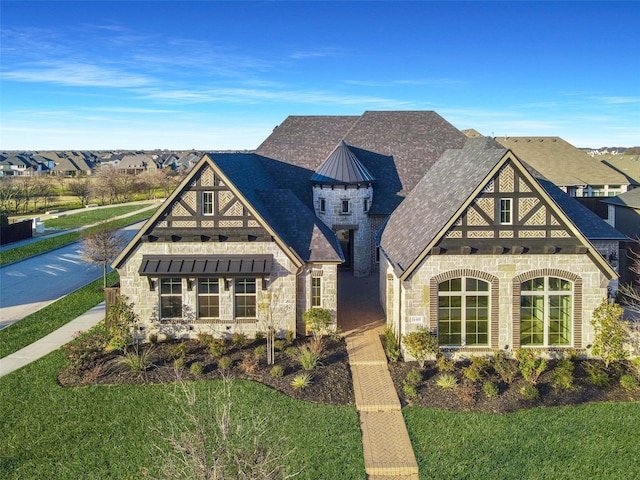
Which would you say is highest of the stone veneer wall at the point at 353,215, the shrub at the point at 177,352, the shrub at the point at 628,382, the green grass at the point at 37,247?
the stone veneer wall at the point at 353,215

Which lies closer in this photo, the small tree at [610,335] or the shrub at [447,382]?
the shrub at [447,382]

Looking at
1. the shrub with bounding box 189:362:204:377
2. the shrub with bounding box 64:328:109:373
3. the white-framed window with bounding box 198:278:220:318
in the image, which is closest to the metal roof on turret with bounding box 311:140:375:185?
the white-framed window with bounding box 198:278:220:318

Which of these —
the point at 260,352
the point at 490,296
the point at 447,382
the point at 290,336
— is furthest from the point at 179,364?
the point at 490,296

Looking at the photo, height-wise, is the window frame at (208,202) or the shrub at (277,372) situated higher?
the window frame at (208,202)

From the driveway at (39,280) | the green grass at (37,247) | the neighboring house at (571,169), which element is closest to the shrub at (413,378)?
the driveway at (39,280)

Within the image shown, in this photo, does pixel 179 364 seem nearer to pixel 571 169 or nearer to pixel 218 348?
pixel 218 348

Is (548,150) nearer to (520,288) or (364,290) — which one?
(364,290)

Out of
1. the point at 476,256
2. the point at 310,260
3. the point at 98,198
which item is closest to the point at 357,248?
the point at 310,260

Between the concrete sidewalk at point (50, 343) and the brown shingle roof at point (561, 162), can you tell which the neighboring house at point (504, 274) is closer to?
the concrete sidewalk at point (50, 343)
